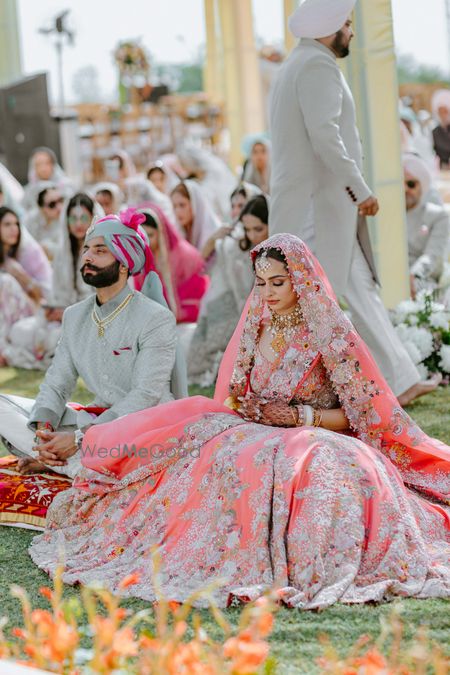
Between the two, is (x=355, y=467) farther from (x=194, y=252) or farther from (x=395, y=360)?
(x=194, y=252)

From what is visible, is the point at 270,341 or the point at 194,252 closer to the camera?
the point at 270,341

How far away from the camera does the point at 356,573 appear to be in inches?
131

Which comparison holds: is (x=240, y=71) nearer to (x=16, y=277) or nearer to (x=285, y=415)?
(x=16, y=277)

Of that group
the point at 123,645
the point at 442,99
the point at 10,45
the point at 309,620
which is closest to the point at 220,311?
the point at 309,620

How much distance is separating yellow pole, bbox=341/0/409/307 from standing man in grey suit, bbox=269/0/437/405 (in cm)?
93

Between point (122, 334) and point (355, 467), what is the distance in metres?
1.25

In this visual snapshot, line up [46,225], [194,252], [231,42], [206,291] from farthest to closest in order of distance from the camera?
[231,42]
[46,225]
[194,252]
[206,291]

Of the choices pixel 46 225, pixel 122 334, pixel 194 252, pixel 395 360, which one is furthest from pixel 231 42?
pixel 122 334

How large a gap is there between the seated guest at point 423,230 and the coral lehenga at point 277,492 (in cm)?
342

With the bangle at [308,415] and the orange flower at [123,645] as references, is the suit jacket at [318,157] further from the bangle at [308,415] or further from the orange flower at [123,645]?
the orange flower at [123,645]

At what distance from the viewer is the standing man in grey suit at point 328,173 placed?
5445 mm

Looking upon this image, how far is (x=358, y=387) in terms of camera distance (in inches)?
153

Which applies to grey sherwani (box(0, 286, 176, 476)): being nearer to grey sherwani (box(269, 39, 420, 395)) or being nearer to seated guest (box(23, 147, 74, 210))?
grey sherwani (box(269, 39, 420, 395))

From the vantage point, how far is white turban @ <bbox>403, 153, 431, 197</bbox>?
766cm
